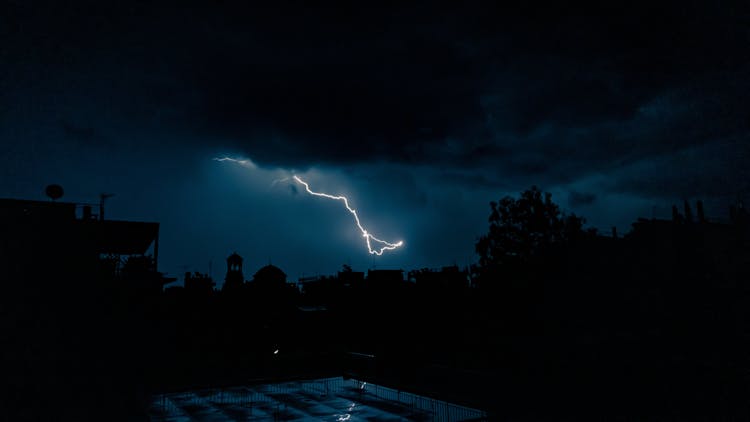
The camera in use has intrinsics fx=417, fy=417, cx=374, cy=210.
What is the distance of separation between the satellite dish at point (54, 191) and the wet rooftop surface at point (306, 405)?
1019cm

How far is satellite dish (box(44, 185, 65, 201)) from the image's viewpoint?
1802 centimetres

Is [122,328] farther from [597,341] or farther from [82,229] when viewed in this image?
[597,341]

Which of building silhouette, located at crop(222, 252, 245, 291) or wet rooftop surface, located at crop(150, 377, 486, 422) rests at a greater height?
building silhouette, located at crop(222, 252, 245, 291)

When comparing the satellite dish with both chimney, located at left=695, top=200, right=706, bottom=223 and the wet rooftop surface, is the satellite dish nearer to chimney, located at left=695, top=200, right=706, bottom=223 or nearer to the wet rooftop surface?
the wet rooftop surface

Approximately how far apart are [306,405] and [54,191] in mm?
14503

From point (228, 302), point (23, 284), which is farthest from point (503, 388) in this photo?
point (228, 302)

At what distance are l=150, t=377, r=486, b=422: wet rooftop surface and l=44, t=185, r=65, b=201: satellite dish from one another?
401 inches

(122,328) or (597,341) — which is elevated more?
(122,328)

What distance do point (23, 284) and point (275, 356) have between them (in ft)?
47.1

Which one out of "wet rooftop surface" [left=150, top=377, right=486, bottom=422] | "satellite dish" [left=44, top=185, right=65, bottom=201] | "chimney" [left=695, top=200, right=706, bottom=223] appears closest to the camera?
"wet rooftop surface" [left=150, top=377, right=486, bottom=422]

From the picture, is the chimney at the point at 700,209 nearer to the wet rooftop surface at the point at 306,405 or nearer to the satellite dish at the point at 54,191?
the wet rooftop surface at the point at 306,405

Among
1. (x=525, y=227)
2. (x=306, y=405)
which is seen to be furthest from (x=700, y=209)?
(x=306, y=405)

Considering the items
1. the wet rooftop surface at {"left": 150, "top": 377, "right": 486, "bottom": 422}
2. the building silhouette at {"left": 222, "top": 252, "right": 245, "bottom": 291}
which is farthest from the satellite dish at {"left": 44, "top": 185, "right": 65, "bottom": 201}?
the building silhouette at {"left": 222, "top": 252, "right": 245, "bottom": 291}

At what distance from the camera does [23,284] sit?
13.5 m
